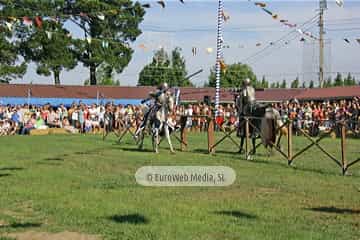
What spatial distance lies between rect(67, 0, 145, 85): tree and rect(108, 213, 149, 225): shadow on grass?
2148cm

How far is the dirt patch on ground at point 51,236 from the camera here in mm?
7316

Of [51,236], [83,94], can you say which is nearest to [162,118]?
[51,236]

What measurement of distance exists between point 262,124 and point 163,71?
59.4 m

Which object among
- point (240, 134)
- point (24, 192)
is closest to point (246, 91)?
point (240, 134)

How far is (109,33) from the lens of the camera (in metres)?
42.9

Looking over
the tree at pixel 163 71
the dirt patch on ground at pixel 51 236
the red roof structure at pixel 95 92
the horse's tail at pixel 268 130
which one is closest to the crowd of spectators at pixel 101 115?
the horse's tail at pixel 268 130

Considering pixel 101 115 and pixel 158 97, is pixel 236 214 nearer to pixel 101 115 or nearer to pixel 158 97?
pixel 158 97

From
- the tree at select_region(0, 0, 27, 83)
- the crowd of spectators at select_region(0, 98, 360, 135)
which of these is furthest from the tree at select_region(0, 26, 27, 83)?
the crowd of spectators at select_region(0, 98, 360, 135)

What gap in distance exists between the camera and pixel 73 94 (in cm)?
5247

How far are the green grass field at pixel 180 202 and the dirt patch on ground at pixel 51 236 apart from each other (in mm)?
171

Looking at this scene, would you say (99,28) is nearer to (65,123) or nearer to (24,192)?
(65,123)

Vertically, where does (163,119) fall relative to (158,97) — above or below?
below

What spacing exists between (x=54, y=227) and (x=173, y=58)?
7069cm

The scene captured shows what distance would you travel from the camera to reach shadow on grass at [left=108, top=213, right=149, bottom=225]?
26.8 ft
